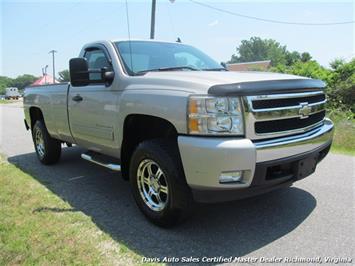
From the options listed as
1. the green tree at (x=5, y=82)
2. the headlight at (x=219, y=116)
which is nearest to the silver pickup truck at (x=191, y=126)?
the headlight at (x=219, y=116)

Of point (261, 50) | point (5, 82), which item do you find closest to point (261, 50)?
point (261, 50)

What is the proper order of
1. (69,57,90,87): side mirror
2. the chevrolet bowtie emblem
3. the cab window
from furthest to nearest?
the cab window < (69,57,90,87): side mirror < the chevrolet bowtie emblem

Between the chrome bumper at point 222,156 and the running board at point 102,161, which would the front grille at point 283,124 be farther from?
the running board at point 102,161

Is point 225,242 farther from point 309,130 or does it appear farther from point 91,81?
point 91,81

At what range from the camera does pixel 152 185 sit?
3.65m

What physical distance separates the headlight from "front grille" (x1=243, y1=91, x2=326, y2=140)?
8 cm

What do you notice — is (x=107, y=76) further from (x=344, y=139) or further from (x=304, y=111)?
(x=344, y=139)

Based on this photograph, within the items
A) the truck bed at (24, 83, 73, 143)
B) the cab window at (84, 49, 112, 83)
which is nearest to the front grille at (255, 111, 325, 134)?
the cab window at (84, 49, 112, 83)

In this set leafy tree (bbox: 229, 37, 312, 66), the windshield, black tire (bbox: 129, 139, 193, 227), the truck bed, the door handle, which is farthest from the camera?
leafy tree (bbox: 229, 37, 312, 66)

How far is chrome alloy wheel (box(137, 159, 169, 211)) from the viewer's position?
3.55 metres

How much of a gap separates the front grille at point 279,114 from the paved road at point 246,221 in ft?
3.08

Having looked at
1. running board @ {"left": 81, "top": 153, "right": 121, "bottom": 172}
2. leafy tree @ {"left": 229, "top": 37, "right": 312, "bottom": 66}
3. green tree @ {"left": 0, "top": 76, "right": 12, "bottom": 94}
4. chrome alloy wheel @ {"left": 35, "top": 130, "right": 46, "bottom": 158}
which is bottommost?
green tree @ {"left": 0, "top": 76, "right": 12, "bottom": 94}

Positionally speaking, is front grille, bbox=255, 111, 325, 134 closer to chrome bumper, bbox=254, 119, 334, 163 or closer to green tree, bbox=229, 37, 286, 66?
chrome bumper, bbox=254, 119, 334, 163

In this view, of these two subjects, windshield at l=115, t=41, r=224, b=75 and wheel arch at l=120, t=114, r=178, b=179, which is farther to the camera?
windshield at l=115, t=41, r=224, b=75
